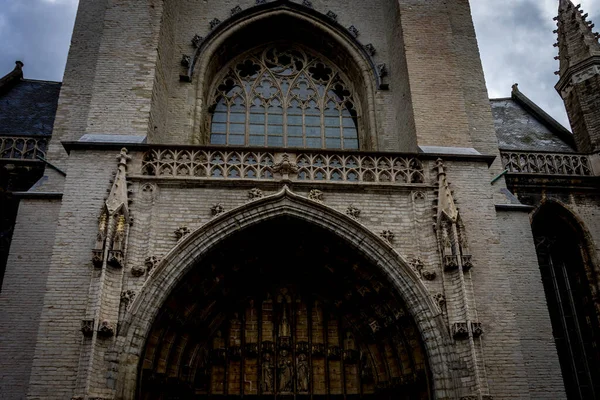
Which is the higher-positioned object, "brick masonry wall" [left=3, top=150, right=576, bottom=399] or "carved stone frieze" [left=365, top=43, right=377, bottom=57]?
"carved stone frieze" [left=365, top=43, right=377, bottom=57]

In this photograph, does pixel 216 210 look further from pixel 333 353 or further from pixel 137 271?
pixel 333 353

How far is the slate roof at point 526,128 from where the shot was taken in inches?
550

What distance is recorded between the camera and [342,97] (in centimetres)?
1291

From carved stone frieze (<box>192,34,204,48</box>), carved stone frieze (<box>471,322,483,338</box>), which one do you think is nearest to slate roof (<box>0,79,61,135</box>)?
carved stone frieze (<box>192,34,204,48</box>)

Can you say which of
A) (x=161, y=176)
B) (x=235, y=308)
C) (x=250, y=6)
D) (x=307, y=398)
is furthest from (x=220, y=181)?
(x=250, y=6)

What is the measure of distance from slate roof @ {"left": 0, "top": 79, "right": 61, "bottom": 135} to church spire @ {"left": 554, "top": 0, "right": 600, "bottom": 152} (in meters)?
11.5

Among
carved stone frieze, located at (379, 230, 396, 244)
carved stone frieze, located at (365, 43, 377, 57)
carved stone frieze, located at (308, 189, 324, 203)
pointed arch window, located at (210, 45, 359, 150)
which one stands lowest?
carved stone frieze, located at (379, 230, 396, 244)

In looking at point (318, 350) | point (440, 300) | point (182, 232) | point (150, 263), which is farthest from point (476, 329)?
point (150, 263)

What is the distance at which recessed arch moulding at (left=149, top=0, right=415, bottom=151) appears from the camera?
11.6 meters

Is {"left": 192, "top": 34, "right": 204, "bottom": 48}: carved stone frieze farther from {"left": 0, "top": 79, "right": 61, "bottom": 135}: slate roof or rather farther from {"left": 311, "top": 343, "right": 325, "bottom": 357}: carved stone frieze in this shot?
{"left": 311, "top": 343, "right": 325, "bottom": 357}: carved stone frieze

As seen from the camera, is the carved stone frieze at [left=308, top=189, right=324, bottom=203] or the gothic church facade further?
the carved stone frieze at [left=308, top=189, right=324, bottom=203]

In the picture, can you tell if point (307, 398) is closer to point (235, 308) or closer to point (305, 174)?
point (235, 308)

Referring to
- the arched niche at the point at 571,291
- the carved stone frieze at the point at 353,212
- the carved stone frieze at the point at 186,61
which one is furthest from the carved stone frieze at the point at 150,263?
the arched niche at the point at 571,291

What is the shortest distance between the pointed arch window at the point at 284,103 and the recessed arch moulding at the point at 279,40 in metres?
0.20
